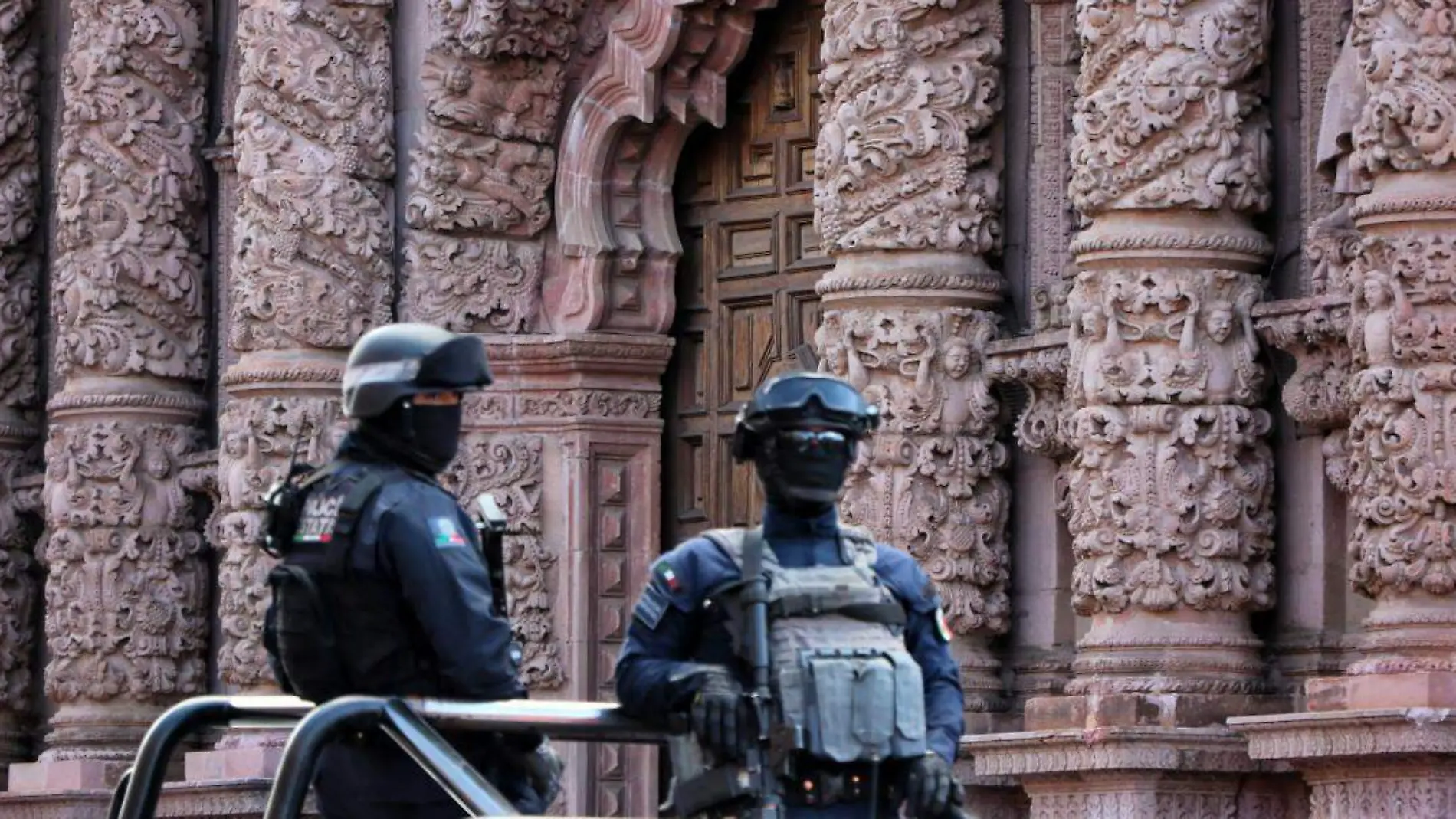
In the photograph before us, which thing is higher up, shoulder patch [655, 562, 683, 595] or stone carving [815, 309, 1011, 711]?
stone carving [815, 309, 1011, 711]

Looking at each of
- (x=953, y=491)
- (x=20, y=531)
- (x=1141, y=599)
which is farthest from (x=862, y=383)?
(x=20, y=531)

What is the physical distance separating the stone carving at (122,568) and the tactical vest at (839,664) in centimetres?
1229

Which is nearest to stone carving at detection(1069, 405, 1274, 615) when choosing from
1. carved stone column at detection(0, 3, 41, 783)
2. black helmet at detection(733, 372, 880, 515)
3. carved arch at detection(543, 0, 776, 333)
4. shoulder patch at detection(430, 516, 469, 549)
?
carved arch at detection(543, 0, 776, 333)

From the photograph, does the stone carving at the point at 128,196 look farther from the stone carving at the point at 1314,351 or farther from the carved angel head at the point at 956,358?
→ the stone carving at the point at 1314,351

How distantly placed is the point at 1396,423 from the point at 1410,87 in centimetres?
112

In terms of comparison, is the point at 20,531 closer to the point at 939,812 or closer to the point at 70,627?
the point at 70,627

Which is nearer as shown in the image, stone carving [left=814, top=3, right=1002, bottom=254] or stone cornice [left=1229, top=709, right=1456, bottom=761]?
stone cornice [left=1229, top=709, right=1456, bottom=761]

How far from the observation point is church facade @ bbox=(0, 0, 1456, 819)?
48.1 feet

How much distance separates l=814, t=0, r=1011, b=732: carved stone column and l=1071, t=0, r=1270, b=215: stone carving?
1.28 meters

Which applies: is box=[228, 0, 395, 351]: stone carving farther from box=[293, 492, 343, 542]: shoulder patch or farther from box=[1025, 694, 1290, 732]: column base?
box=[293, 492, 343, 542]: shoulder patch

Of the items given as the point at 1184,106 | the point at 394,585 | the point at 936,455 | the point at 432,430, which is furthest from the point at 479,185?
the point at 394,585

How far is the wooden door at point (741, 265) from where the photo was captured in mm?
18531

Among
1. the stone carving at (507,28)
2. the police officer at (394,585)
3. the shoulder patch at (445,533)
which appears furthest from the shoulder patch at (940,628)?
the stone carving at (507,28)

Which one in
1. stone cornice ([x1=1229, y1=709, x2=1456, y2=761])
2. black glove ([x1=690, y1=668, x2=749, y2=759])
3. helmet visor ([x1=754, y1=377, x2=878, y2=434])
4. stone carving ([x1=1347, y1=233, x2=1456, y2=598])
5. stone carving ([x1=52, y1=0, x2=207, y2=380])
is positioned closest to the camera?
black glove ([x1=690, y1=668, x2=749, y2=759])
